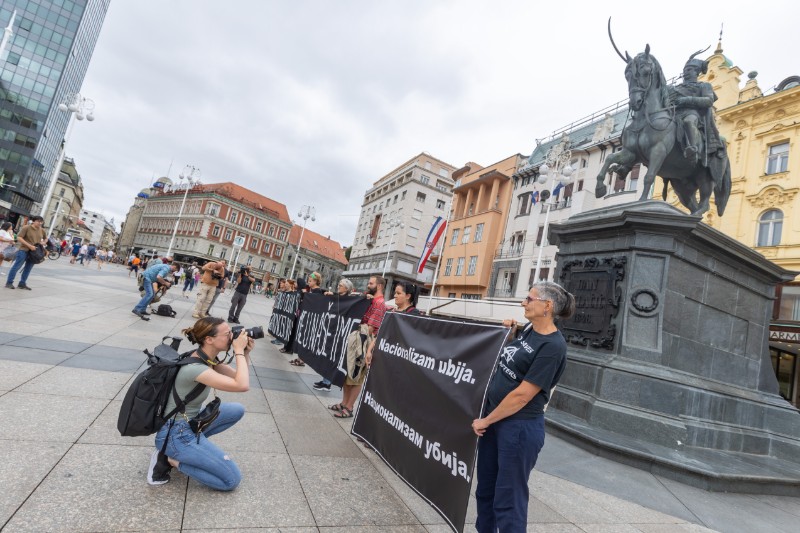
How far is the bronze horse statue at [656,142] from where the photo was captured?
763cm

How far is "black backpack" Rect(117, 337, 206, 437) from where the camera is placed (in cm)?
259

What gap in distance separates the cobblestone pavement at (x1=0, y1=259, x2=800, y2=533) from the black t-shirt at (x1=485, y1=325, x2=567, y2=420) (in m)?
1.08

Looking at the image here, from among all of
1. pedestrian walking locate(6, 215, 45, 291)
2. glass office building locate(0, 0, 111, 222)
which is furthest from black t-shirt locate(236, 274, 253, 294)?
glass office building locate(0, 0, 111, 222)

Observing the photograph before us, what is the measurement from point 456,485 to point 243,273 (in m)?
11.0

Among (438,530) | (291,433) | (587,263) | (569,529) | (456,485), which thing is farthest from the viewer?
(587,263)

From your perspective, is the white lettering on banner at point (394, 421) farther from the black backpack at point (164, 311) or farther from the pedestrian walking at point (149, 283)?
the black backpack at point (164, 311)

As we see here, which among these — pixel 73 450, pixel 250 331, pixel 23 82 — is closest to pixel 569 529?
pixel 250 331

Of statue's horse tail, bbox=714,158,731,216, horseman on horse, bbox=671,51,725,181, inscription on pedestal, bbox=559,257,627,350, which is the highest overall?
horseman on horse, bbox=671,51,725,181

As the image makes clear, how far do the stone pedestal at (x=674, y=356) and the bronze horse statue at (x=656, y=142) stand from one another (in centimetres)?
125

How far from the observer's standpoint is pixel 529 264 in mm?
33125

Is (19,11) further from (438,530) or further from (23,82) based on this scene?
(438,530)

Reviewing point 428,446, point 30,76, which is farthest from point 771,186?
point 30,76

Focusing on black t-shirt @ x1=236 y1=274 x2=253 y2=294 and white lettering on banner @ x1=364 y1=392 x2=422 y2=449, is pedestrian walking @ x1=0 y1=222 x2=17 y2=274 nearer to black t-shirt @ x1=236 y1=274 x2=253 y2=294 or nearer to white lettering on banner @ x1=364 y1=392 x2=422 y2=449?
black t-shirt @ x1=236 y1=274 x2=253 y2=294

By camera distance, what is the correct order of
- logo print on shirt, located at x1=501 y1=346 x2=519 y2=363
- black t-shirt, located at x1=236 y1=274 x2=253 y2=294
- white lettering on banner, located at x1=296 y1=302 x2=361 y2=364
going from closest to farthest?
logo print on shirt, located at x1=501 y1=346 x2=519 y2=363
white lettering on banner, located at x1=296 y1=302 x2=361 y2=364
black t-shirt, located at x1=236 y1=274 x2=253 y2=294
